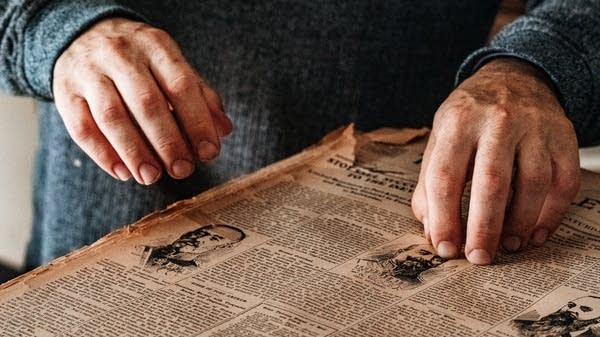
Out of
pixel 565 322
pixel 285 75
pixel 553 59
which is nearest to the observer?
pixel 565 322

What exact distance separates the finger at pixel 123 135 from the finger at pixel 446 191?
20cm

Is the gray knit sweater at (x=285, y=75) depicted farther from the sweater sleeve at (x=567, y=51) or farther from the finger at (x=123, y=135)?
the finger at (x=123, y=135)

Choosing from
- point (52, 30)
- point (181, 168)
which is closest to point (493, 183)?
point (181, 168)

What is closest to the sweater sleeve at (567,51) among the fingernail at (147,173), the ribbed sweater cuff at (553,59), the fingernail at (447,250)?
the ribbed sweater cuff at (553,59)

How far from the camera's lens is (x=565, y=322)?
1.75ft

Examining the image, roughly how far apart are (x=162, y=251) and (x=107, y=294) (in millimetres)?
→ 68

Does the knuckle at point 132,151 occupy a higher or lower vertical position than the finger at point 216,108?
lower

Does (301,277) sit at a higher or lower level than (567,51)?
lower

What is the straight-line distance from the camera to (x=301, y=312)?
53cm

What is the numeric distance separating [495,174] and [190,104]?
0.75 ft

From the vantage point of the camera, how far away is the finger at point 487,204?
61 centimetres

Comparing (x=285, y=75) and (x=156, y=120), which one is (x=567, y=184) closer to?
(x=156, y=120)

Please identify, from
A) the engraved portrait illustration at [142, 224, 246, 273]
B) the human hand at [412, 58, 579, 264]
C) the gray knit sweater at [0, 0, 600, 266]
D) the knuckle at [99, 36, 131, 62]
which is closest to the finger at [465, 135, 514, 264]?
the human hand at [412, 58, 579, 264]

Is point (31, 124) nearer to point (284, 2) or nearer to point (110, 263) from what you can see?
point (284, 2)
